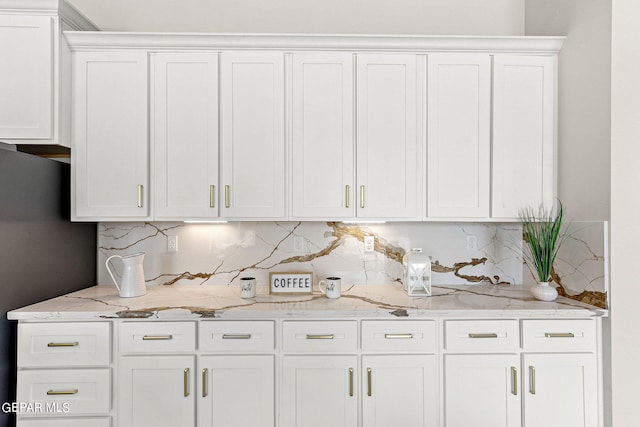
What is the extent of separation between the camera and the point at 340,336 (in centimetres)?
198

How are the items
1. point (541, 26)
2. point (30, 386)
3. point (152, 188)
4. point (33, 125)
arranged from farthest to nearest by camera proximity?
point (541, 26) < point (152, 188) < point (33, 125) < point (30, 386)

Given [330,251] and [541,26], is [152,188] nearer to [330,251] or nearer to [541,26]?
[330,251]

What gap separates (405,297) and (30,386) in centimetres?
203

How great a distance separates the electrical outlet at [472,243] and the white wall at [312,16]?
4.84ft

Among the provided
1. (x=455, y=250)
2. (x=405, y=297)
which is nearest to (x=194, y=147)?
(x=405, y=297)

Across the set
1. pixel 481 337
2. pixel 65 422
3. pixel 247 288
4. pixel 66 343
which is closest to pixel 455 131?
pixel 481 337

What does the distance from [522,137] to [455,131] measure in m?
0.41

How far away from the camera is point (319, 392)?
1955 millimetres

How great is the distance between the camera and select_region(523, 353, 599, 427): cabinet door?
6.46 ft

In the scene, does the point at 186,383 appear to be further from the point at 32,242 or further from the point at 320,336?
the point at 32,242

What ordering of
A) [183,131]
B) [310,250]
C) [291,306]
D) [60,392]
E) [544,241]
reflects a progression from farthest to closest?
[310,250] < [183,131] < [544,241] < [291,306] < [60,392]

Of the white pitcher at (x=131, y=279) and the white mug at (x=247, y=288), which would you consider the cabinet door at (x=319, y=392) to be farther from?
the white pitcher at (x=131, y=279)

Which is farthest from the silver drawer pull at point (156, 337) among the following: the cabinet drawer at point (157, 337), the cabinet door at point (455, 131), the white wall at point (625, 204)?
the white wall at point (625, 204)

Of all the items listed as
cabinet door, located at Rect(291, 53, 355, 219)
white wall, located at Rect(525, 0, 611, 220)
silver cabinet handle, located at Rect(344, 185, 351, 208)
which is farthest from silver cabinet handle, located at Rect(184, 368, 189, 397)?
white wall, located at Rect(525, 0, 611, 220)
